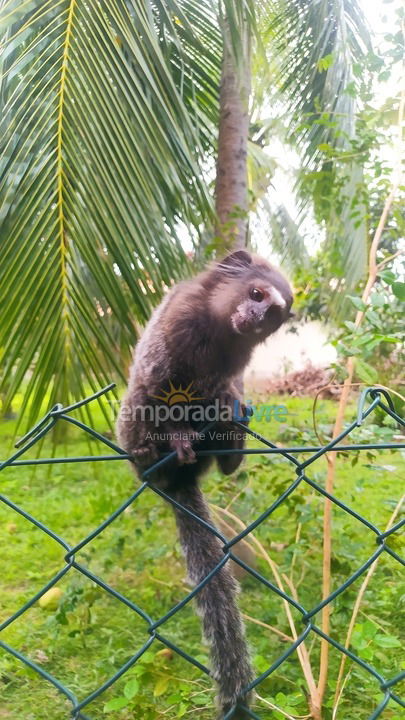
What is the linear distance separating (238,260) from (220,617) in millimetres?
1323

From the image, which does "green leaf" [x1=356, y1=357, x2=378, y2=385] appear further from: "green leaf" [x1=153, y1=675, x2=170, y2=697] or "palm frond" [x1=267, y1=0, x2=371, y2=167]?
"palm frond" [x1=267, y1=0, x2=371, y2=167]

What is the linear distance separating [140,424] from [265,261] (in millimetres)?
940

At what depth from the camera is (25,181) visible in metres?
2.10

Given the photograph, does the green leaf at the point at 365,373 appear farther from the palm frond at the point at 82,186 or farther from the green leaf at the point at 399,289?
the palm frond at the point at 82,186

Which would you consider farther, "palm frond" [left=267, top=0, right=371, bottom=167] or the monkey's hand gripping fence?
"palm frond" [left=267, top=0, right=371, bottom=167]

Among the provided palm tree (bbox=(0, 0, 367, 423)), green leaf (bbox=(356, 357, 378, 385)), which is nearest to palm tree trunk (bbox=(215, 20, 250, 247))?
palm tree (bbox=(0, 0, 367, 423))

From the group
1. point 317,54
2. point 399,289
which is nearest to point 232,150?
point 317,54

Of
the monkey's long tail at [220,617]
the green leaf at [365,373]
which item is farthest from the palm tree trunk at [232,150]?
the monkey's long tail at [220,617]

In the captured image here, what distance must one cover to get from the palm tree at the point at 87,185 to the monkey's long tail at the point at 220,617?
64cm

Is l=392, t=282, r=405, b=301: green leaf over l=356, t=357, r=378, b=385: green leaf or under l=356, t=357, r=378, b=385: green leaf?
over

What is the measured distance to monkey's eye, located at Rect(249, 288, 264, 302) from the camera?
7.38ft

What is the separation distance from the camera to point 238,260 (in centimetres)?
241

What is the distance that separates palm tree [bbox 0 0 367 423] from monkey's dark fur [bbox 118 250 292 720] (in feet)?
0.57

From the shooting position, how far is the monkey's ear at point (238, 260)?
2406 millimetres
